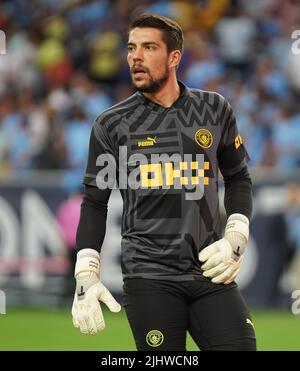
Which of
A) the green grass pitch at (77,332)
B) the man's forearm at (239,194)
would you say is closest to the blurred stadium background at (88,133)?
the green grass pitch at (77,332)

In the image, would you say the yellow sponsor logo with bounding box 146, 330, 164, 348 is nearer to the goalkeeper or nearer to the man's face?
the goalkeeper

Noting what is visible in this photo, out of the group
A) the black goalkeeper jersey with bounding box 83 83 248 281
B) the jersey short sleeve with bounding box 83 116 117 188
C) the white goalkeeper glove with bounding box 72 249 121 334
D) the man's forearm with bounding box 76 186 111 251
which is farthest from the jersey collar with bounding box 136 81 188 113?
the white goalkeeper glove with bounding box 72 249 121 334

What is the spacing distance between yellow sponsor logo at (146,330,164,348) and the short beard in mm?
1330

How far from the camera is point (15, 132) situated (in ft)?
48.9

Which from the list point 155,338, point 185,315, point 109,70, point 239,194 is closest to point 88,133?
point 109,70

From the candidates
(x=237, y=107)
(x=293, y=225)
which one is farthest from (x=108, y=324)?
(x=237, y=107)

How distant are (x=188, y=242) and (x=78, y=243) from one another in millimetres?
640

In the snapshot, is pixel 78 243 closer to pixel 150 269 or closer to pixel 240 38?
pixel 150 269

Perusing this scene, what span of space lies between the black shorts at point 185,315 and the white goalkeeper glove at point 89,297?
0.14m

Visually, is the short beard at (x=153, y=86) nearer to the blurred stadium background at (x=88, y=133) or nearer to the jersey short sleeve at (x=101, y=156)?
the jersey short sleeve at (x=101, y=156)

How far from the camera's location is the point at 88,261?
5457 millimetres

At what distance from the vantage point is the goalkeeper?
529cm

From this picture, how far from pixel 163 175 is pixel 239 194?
1.85ft

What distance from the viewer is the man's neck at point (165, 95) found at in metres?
5.59
